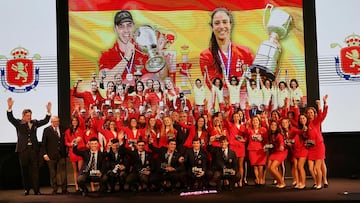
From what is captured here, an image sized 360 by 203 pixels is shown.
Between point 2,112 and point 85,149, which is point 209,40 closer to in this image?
point 85,149

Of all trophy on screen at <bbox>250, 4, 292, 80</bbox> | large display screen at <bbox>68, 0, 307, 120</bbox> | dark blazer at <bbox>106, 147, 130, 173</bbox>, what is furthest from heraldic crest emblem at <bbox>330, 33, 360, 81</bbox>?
dark blazer at <bbox>106, 147, 130, 173</bbox>

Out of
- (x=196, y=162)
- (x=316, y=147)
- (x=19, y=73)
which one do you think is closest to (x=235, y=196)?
(x=196, y=162)

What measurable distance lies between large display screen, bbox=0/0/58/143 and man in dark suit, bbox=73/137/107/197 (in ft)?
4.45

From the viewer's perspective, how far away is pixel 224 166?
678 centimetres

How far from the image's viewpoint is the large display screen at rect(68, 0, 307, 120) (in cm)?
785

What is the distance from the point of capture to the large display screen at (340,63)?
7.88 meters

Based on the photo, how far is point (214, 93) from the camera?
7.85 metres

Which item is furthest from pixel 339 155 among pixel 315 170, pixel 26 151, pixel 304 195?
pixel 26 151

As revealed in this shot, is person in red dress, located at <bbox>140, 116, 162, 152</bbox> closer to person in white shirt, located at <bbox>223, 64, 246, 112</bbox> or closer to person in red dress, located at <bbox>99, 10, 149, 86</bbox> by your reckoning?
person in red dress, located at <bbox>99, 10, 149, 86</bbox>

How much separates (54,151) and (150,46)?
229 centimetres

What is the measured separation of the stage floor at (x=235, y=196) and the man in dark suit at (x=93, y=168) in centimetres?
19

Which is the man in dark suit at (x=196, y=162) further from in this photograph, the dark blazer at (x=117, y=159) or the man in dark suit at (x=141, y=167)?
the dark blazer at (x=117, y=159)

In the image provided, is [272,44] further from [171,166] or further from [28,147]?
[28,147]

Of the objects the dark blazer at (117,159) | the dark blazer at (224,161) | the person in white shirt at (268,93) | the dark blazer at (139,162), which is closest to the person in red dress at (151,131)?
the dark blazer at (139,162)
